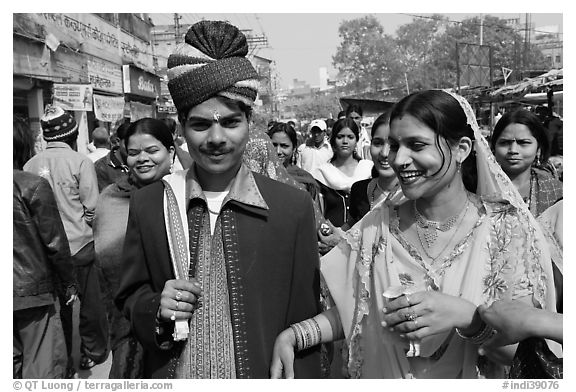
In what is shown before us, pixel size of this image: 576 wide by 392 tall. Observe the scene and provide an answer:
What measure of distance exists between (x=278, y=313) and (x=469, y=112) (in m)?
0.97

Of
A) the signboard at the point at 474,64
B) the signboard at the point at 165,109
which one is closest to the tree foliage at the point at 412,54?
the signboard at the point at 165,109

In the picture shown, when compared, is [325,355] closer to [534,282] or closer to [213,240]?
[213,240]

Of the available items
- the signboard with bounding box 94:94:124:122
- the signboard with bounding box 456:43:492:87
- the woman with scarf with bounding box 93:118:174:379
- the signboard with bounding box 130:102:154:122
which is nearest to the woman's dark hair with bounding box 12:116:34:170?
the woman with scarf with bounding box 93:118:174:379

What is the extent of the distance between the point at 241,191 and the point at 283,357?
0.58 meters

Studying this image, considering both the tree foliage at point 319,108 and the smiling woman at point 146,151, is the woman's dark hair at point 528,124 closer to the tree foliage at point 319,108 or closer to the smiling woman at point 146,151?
the smiling woman at point 146,151

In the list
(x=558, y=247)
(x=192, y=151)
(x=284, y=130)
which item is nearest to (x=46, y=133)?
(x=284, y=130)

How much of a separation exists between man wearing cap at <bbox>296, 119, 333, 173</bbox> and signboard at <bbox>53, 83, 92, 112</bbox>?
490 cm

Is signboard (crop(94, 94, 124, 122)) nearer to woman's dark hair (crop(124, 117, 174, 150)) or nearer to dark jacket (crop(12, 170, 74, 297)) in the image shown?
dark jacket (crop(12, 170, 74, 297))

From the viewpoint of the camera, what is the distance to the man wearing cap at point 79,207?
14.1 feet

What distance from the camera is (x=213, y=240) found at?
5.92 ft

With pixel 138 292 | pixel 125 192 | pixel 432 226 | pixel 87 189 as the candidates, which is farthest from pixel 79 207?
pixel 432 226

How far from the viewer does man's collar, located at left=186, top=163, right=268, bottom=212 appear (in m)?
1.80

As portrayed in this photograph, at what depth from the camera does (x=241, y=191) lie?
5.96 feet

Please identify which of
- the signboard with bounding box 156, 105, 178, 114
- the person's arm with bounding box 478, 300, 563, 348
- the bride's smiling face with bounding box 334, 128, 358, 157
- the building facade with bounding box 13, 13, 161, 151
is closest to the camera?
the person's arm with bounding box 478, 300, 563, 348
